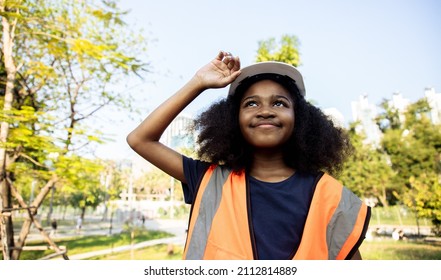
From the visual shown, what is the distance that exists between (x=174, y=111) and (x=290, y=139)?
1.56 feet

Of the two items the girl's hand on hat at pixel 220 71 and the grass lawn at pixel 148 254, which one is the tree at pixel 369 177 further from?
the girl's hand on hat at pixel 220 71

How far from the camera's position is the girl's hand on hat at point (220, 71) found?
1066 millimetres

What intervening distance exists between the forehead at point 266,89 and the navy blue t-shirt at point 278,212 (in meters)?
0.30

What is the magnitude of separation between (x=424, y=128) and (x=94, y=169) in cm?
1151

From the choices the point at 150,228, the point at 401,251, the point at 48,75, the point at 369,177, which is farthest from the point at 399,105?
the point at 48,75

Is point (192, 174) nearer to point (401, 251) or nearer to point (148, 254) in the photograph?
point (148, 254)

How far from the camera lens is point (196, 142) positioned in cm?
140

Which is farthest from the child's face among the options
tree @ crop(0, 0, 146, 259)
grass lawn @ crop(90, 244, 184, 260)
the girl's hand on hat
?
grass lawn @ crop(90, 244, 184, 260)

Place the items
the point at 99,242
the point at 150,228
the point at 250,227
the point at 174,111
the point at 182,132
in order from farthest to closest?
the point at 150,228 → the point at 99,242 → the point at 182,132 → the point at 174,111 → the point at 250,227

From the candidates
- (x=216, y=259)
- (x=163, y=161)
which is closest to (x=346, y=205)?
(x=216, y=259)

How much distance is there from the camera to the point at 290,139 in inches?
48.9

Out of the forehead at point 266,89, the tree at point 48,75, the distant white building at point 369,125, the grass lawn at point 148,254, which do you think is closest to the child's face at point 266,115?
the forehead at point 266,89

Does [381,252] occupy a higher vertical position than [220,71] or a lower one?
lower
